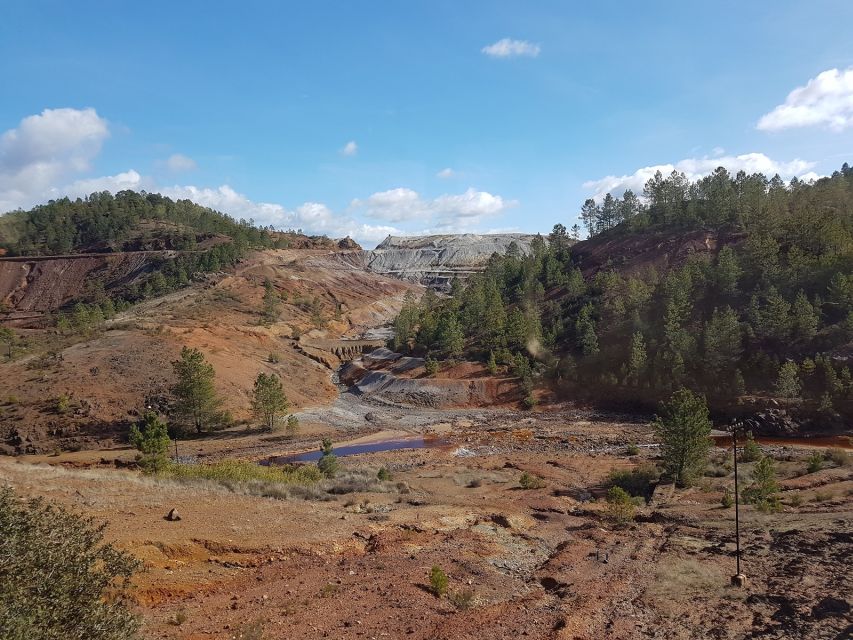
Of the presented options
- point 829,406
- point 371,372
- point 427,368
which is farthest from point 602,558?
point 371,372

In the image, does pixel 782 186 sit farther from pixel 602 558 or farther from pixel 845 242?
pixel 602 558

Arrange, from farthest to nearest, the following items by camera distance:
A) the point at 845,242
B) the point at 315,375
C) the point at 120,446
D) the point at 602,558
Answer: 1. the point at 315,375
2. the point at 845,242
3. the point at 120,446
4. the point at 602,558

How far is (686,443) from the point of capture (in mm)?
33062

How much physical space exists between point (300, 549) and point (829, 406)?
50608 mm

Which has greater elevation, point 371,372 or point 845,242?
point 845,242

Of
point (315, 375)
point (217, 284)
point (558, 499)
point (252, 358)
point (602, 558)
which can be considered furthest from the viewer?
point (217, 284)

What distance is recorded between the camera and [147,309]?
91750 mm

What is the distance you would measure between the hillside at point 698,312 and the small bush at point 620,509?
2961 cm

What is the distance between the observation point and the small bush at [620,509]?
88.8 ft

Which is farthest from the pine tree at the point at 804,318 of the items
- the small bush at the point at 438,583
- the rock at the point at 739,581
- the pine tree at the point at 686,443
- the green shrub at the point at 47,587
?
the green shrub at the point at 47,587

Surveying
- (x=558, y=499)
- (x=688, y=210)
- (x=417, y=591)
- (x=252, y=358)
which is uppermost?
(x=688, y=210)

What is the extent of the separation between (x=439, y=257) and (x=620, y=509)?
523 ft

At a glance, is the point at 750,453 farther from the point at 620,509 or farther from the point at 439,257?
the point at 439,257

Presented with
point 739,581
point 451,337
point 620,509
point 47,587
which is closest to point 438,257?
point 451,337
